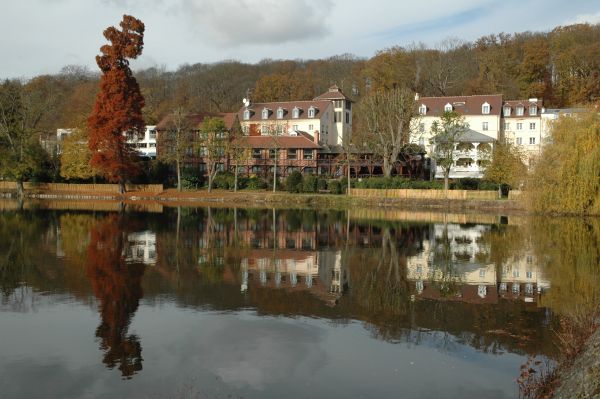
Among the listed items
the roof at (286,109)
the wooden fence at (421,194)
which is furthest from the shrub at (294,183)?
the roof at (286,109)

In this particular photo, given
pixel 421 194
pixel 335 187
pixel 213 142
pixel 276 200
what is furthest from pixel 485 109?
pixel 213 142

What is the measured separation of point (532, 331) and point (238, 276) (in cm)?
951

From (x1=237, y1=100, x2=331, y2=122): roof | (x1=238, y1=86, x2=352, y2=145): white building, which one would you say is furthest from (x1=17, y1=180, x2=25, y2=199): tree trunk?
(x1=237, y1=100, x2=331, y2=122): roof

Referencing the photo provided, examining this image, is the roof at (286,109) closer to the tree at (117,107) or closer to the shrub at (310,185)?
the shrub at (310,185)

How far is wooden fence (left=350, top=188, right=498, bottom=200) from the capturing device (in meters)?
53.2

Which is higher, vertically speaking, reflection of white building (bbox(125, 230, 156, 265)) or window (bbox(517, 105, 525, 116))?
window (bbox(517, 105, 525, 116))

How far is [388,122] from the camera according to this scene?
197 ft

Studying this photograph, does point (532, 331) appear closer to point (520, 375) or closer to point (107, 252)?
point (520, 375)

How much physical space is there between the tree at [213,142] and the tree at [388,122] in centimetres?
1625

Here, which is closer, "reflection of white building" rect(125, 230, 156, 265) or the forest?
"reflection of white building" rect(125, 230, 156, 265)

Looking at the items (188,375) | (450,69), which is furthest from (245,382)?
(450,69)

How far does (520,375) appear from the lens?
10320 millimetres

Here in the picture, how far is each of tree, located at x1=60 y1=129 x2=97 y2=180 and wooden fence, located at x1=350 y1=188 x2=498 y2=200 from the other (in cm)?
3068

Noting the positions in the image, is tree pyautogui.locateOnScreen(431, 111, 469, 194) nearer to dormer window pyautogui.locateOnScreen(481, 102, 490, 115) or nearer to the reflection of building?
dormer window pyautogui.locateOnScreen(481, 102, 490, 115)
